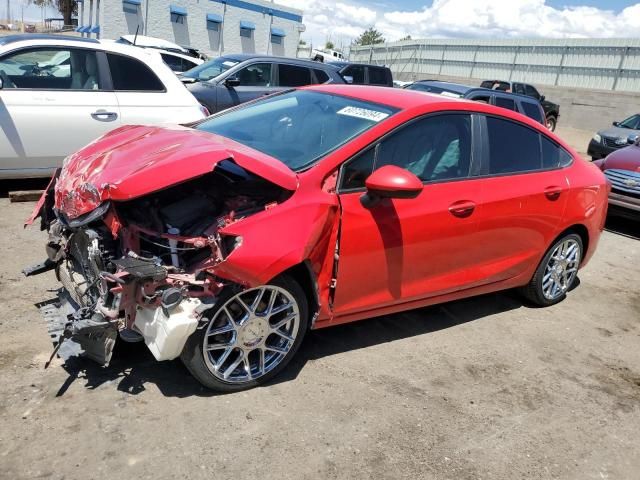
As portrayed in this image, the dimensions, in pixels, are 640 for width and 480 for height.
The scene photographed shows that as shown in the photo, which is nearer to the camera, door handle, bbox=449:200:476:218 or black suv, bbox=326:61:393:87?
door handle, bbox=449:200:476:218

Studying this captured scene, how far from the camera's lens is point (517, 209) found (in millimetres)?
4332

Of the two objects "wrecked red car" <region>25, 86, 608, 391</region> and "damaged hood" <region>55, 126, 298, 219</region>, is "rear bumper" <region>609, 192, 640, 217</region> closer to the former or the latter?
"wrecked red car" <region>25, 86, 608, 391</region>

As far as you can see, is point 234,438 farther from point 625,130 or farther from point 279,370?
point 625,130

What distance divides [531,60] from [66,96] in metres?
29.3

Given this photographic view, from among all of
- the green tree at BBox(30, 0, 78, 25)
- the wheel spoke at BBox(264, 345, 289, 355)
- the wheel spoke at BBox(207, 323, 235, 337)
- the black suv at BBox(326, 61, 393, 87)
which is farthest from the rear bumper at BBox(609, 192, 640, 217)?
the green tree at BBox(30, 0, 78, 25)

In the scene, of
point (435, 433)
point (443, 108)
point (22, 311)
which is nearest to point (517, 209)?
point (443, 108)

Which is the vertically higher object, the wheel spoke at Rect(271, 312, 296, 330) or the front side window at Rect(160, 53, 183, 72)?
the wheel spoke at Rect(271, 312, 296, 330)

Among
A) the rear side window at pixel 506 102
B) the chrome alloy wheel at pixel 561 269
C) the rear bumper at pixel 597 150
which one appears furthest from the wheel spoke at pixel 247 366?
the rear bumper at pixel 597 150

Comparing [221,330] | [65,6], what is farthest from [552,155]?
[65,6]

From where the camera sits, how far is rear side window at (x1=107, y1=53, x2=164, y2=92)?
6.46 m

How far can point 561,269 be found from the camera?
5148 millimetres

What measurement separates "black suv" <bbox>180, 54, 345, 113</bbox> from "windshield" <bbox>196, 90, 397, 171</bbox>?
569 centimetres

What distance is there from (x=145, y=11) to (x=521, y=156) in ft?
114

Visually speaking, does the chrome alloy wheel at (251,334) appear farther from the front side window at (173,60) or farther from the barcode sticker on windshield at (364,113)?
the front side window at (173,60)
